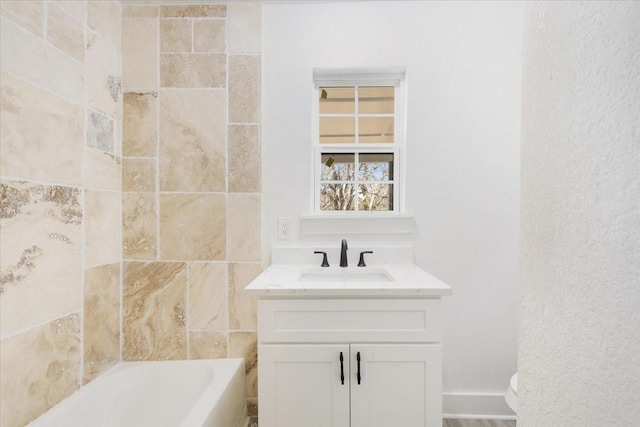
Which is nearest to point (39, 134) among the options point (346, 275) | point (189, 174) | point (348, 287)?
point (189, 174)

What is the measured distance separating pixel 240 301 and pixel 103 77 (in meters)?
1.43

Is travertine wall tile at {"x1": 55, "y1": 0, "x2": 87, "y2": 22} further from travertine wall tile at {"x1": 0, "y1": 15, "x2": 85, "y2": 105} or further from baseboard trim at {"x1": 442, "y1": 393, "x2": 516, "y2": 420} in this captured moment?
baseboard trim at {"x1": 442, "y1": 393, "x2": 516, "y2": 420}

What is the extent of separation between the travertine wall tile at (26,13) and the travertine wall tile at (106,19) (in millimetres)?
306

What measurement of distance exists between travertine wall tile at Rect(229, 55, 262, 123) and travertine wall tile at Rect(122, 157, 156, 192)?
545 mm

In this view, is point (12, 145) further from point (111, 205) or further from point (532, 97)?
point (532, 97)

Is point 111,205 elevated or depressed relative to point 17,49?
depressed

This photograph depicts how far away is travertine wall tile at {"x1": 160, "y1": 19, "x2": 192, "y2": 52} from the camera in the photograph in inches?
73.6

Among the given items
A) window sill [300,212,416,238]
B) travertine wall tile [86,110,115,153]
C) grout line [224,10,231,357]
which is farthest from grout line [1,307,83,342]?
window sill [300,212,416,238]

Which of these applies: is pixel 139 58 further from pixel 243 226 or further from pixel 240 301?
pixel 240 301

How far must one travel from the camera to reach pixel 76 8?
1535 mm

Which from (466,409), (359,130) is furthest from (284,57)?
(466,409)

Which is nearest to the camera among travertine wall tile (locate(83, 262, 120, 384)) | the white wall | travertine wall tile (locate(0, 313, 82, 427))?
travertine wall tile (locate(0, 313, 82, 427))

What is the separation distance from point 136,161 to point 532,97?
6.33 ft

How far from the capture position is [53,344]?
4.60 feet
